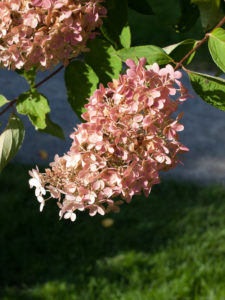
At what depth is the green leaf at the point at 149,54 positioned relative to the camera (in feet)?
3.02

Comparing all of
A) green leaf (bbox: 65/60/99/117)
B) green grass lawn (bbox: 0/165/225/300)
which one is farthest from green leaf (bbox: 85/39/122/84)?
green grass lawn (bbox: 0/165/225/300)

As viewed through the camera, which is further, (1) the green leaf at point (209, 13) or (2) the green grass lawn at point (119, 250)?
(2) the green grass lawn at point (119, 250)

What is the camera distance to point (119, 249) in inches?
131

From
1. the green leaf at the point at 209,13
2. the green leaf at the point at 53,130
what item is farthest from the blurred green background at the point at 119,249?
the green leaf at the point at 209,13

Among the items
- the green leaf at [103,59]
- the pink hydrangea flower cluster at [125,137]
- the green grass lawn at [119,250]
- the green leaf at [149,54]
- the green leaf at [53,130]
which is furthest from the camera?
the green grass lawn at [119,250]

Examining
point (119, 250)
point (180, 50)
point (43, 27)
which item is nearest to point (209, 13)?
point (180, 50)

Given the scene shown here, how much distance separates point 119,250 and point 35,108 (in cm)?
238

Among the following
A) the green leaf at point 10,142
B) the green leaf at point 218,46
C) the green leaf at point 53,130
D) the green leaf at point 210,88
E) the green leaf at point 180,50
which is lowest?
the green leaf at point 53,130

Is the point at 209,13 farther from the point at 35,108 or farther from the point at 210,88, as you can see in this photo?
the point at 35,108

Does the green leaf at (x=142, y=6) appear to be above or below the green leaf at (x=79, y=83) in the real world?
above

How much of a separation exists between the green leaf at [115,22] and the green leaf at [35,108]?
20 cm

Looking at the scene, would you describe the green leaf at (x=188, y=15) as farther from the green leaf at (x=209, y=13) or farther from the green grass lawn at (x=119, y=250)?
the green grass lawn at (x=119, y=250)

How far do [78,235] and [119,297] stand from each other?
721 mm

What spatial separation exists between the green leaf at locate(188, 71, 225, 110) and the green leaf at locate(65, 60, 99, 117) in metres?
0.24
